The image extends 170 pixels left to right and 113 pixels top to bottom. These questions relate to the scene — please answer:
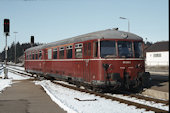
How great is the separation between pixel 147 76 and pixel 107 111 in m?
5.05

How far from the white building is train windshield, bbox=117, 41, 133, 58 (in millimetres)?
42811

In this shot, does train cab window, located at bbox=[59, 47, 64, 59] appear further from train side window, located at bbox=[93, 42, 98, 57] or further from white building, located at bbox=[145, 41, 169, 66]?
white building, located at bbox=[145, 41, 169, 66]

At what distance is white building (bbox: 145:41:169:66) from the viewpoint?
54.7 metres

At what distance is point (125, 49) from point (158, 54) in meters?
46.8

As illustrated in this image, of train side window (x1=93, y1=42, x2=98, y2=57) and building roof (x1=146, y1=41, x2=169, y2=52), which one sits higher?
building roof (x1=146, y1=41, x2=169, y2=52)

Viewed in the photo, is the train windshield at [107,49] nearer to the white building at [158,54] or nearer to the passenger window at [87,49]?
the passenger window at [87,49]

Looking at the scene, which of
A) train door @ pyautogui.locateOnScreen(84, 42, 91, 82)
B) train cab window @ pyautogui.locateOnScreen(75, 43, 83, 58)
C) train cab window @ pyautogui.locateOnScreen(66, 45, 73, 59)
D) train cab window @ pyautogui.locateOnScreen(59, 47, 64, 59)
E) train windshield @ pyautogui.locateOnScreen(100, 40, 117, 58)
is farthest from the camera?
train cab window @ pyautogui.locateOnScreen(59, 47, 64, 59)

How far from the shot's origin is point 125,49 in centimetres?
1284

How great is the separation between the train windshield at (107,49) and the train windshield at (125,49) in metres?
0.32

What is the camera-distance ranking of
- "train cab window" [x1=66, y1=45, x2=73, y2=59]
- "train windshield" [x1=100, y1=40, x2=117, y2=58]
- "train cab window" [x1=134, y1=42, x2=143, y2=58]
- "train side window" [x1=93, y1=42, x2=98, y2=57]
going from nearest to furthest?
"train windshield" [x1=100, y1=40, x2=117, y2=58] < "train side window" [x1=93, y1=42, x2=98, y2=57] < "train cab window" [x1=134, y1=42, x2=143, y2=58] < "train cab window" [x1=66, y1=45, x2=73, y2=59]

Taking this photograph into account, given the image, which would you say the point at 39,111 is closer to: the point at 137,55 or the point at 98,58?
the point at 98,58

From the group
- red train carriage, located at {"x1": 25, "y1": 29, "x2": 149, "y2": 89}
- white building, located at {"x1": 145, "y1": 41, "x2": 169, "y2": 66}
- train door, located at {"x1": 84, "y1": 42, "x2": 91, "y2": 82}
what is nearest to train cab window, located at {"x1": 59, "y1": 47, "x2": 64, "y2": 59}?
red train carriage, located at {"x1": 25, "y1": 29, "x2": 149, "y2": 89}

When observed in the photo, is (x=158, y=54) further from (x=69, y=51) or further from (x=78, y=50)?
(x=78, y=50)

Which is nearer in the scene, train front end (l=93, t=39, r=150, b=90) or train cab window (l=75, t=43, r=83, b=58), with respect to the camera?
train front end (l=93, t=39, r=150, b=90)
